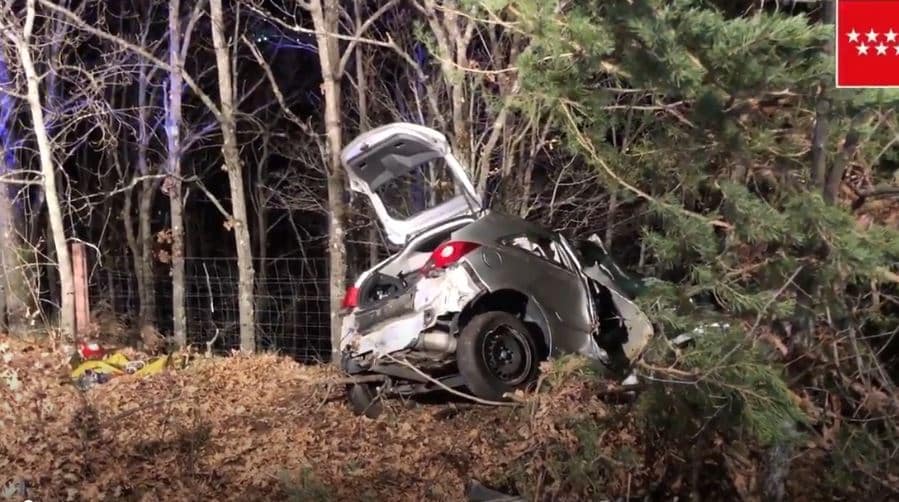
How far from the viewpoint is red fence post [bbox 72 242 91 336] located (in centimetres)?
1105

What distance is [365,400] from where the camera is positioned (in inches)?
310

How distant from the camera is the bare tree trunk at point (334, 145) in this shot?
11.5 meters

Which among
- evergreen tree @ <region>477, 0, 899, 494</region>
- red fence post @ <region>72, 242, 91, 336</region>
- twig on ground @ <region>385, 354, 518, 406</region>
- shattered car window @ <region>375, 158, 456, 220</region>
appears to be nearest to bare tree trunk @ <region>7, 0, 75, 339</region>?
red fence post @ <region>72, 242, 91, 336</region>

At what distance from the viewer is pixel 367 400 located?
310 inches

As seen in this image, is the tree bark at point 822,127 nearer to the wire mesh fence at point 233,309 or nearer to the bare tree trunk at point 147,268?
the wire mesh fence at point 233,309

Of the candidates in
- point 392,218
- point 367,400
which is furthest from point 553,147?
point 367,400

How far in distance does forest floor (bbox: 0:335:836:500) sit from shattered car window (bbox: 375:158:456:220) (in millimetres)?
3477

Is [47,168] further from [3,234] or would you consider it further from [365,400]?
[365,400]

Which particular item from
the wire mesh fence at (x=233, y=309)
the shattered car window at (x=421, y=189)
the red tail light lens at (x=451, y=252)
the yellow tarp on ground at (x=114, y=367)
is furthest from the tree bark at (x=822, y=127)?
the wire mesh fence at (x=233, y=309)

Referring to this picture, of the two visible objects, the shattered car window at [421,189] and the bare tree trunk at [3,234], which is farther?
the bare tree trunk at [3,234]

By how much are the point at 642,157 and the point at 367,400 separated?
359cm

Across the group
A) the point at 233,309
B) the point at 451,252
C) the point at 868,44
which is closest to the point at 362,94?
the point at 233,309

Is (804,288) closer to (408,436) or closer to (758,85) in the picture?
(758,85)

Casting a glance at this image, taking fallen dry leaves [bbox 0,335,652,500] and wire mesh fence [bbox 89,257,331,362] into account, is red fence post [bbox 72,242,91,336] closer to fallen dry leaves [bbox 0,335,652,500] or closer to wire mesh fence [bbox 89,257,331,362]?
fallen dry leaves [bbox 0,335,652,500]
